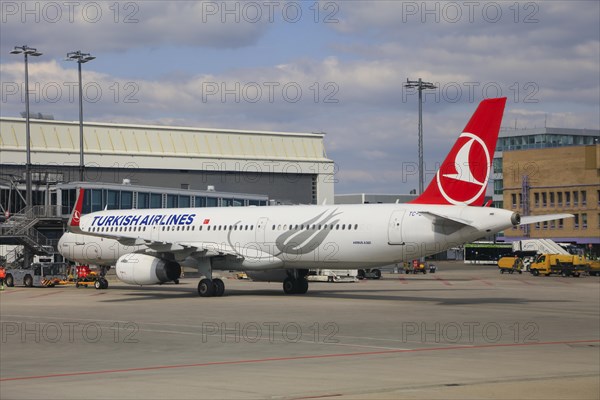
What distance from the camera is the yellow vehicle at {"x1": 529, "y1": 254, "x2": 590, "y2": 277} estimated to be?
77.0 meters

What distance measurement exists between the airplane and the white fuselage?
0.04 metres

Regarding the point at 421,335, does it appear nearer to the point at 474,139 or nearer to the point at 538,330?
the point at 538,330

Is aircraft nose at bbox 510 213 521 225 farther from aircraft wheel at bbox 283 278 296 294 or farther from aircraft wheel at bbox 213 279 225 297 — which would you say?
aircraft wheel at bbox 213 279 225 297

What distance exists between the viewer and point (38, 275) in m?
56.2

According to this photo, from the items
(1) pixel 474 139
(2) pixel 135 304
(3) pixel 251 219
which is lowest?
(2) pixel 135 304

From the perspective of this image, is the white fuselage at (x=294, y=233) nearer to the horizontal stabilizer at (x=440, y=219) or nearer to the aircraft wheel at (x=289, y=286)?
the horizontal stabilizer at (x=440, y=219)

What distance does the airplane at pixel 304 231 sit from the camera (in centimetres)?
3788

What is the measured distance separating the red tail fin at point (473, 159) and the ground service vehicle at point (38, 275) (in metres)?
27.5

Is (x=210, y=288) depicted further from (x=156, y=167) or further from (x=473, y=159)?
(x=156, y=167)

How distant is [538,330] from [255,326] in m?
8.37

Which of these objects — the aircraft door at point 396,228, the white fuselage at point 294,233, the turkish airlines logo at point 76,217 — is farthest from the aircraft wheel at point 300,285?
the turkish airlines logo at point 76,217

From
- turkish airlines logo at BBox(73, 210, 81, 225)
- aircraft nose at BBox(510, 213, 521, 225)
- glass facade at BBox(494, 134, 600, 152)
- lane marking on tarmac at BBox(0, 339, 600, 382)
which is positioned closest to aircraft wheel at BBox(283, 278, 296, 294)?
turkish airlines logo at BBox(73, 210, 81, 225)

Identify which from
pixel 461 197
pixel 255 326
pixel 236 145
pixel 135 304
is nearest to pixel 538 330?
pixel 255 326

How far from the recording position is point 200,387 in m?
16.3
